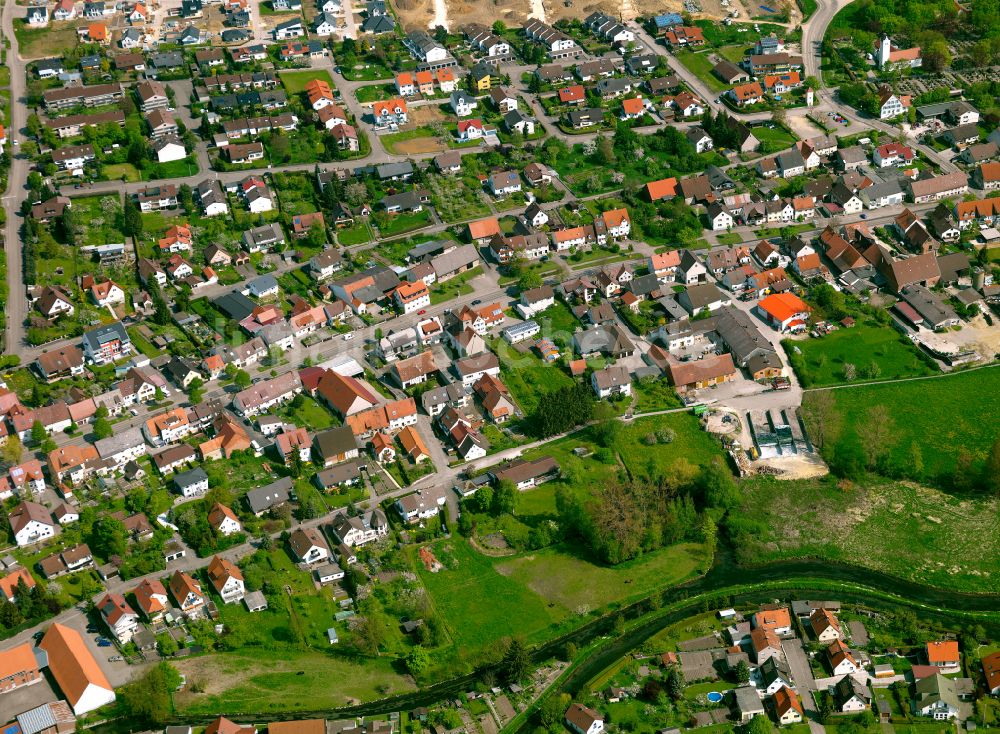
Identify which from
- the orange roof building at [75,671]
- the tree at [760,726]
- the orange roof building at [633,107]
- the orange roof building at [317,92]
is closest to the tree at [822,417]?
the tree at [760,726]

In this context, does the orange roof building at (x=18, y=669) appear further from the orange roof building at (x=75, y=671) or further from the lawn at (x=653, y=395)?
the lawn at (x=653, y=395)

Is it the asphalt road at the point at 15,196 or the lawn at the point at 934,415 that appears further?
the asphalt road at the point at 15,196

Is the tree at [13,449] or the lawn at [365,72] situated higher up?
the lawn at [365,72]

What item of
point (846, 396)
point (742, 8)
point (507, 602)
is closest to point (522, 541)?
point (507, 602)

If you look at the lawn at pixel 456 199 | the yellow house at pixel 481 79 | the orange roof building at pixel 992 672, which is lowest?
the orange roof building at pixel 992 672

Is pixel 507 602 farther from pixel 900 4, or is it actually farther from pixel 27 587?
pixel 900 4

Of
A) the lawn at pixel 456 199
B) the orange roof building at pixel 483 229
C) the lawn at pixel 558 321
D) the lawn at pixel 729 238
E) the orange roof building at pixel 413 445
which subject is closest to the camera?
the orange roof building at pixel 413 445
